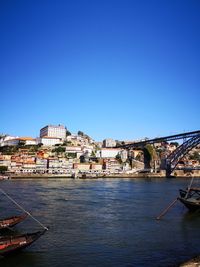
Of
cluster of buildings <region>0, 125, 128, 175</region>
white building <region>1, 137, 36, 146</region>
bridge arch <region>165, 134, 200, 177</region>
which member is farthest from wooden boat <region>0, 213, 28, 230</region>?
white building <region>1, 137, 36, 146</region>

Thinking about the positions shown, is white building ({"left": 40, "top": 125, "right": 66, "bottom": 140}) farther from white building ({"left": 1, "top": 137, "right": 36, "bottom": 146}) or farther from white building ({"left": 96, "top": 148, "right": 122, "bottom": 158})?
white building ({"left": 96, "top": 148, "right": 122, "bottom": 158})

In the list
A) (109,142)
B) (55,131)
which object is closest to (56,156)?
(55,131)

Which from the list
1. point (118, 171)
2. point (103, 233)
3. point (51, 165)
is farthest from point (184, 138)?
point (103, 233)

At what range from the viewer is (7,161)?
274 ft

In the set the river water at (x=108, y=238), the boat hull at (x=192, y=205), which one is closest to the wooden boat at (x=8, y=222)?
the river water at (x=108, y=238)

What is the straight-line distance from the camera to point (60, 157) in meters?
95.4

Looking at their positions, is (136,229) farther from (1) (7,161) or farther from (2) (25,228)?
(1) (7,161)

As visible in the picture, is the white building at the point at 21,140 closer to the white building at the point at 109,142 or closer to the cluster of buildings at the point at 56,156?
the cluster of buildings at the point at 56,156

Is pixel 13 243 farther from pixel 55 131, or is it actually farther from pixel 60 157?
pixel 55 131

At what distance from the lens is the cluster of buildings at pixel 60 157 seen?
8519 centimetres

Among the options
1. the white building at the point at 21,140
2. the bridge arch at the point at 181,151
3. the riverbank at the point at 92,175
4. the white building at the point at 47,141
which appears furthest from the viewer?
the white building at the point at 47,141

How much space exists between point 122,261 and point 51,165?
248 ft

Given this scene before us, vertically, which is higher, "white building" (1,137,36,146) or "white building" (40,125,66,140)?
"white building" (40,125,66,140)

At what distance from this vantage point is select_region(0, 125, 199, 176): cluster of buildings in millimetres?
85188
